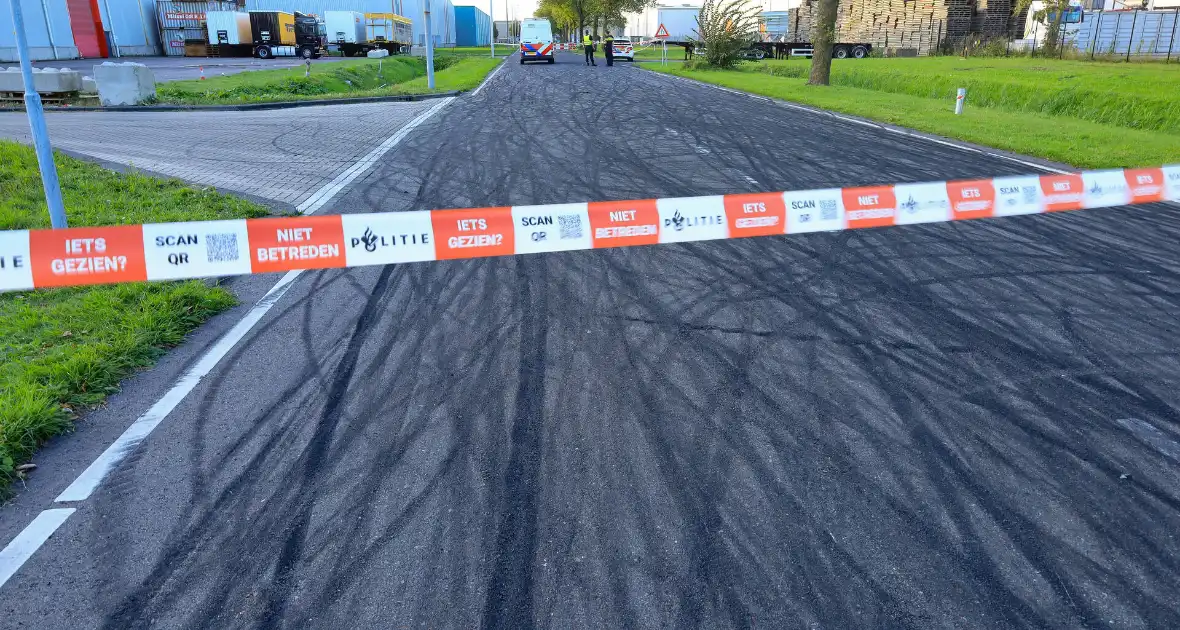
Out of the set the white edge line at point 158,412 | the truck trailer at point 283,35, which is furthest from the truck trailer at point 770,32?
the white edge line at point 158,412

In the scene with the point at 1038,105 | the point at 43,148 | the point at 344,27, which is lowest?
the point at 1038,105

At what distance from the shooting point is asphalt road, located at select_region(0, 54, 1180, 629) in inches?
124

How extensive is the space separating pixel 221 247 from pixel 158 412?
45.6 inches

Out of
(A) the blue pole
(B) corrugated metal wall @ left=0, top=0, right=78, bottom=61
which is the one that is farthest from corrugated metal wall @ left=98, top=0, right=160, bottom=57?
(A) the blue pole

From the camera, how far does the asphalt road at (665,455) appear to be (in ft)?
10.3

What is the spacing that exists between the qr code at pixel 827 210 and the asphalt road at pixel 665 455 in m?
0.57

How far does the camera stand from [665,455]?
417 centimetres

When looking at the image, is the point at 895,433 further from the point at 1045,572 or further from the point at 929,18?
the point at 929,18

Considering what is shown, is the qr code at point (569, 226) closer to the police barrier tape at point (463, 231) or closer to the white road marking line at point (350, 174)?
the police barrier tape at point (463, 231)

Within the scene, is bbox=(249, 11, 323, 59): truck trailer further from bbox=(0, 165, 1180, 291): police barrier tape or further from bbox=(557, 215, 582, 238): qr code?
bbox=(557, 215, 582, 238): qr code

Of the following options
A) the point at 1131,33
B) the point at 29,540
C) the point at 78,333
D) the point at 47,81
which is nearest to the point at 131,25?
the point at 47,81

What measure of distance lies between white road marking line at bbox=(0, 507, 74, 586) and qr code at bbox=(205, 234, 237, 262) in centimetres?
197

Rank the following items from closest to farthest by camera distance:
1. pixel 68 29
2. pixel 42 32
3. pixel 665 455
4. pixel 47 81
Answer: pixel 665 455 → pixel 47 81 → pixel 42 32 → pixel 68 29

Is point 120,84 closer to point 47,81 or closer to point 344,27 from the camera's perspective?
point 47,81
